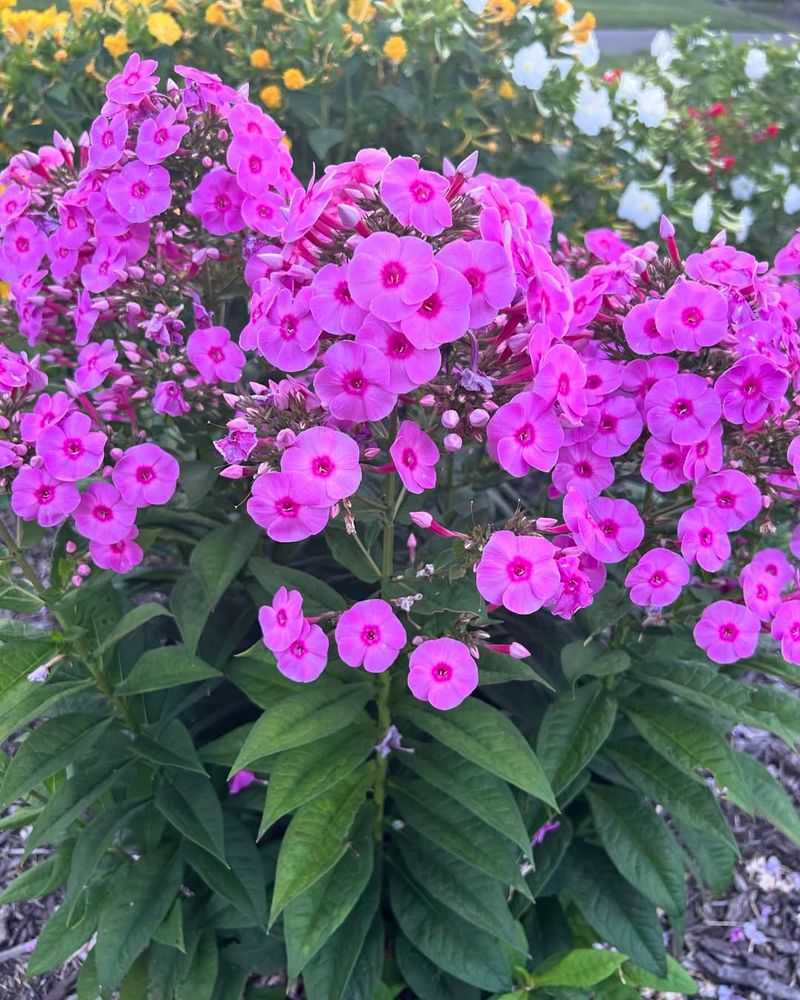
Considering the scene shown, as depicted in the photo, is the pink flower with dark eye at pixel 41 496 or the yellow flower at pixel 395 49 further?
the yellow flower at pixel 395 49

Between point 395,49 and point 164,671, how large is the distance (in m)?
2.67

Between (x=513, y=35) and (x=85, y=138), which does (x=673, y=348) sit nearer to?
(x=85, y=138)

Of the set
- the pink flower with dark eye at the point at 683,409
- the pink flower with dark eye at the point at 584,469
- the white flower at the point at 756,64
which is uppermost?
the pink flower with dark eye at the point at 683,409

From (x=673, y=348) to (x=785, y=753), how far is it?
2.14 meters

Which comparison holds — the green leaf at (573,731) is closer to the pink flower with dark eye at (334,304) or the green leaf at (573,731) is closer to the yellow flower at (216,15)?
the pink flower with dark eye at (334,304)

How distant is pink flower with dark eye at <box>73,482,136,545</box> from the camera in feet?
5.92

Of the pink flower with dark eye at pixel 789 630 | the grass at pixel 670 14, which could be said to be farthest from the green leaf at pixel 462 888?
the grass at pixel 670 14

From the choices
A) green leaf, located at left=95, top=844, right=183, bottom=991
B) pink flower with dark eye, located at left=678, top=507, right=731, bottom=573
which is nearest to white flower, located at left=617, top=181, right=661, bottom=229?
pink flower with dark eye, located at left=678, top=507, right=731, bottom=573

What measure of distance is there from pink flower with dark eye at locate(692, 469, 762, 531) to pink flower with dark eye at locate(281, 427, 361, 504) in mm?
684

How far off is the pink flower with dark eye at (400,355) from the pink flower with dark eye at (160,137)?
669 millimetres

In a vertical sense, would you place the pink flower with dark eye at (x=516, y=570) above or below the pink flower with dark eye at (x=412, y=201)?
below

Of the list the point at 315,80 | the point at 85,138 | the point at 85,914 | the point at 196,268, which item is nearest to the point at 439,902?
the point at 85,914

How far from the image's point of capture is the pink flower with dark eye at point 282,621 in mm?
1646

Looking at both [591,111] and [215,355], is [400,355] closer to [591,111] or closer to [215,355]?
[215,355]
